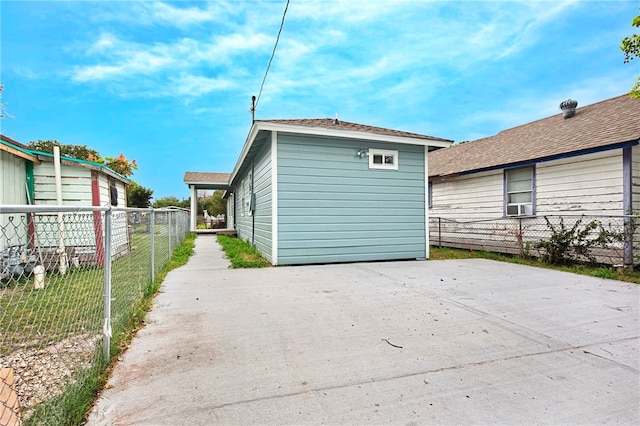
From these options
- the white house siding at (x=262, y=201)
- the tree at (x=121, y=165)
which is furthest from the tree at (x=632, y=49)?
the tree at (x=121, y=165)

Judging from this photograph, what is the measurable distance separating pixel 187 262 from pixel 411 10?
25.8ft

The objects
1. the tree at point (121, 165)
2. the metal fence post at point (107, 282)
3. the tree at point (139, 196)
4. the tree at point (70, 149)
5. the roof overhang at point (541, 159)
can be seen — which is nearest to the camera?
the metal fence post at point (107, 282)

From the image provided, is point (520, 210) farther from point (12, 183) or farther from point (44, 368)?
point (12, 183)

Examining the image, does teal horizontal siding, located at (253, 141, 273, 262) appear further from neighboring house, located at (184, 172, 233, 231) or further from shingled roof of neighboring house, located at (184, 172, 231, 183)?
shingled roof of neighboring house, located at (184, 172, 231, 183)

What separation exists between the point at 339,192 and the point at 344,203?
0.29m

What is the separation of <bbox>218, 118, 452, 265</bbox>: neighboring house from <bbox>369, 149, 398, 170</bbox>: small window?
2cm

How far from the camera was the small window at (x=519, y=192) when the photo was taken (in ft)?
29.1

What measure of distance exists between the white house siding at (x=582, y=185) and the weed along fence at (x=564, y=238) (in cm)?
25

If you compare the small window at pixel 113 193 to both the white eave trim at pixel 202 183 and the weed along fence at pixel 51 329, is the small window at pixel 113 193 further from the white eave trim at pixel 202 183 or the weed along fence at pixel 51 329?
the white eave trim at pixel 202 183

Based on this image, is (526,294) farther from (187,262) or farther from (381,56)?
(381,56)

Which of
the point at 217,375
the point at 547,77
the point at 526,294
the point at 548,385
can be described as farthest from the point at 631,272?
the point at 547,77

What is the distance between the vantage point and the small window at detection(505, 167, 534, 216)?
29.1 ft

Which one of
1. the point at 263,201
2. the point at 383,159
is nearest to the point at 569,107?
the point at 383,159

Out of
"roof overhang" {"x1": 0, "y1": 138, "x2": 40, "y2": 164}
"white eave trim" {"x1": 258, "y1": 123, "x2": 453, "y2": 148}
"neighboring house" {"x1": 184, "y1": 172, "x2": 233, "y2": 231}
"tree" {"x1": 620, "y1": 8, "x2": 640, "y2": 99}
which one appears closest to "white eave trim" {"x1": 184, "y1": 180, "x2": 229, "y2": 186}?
"neighboring house" {"x1": 184, "y1": 172, "x2": 233, "y2": 231}
